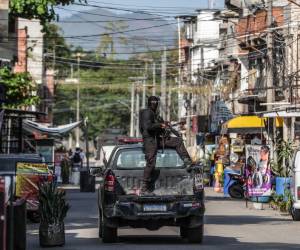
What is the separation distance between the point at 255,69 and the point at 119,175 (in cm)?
4111

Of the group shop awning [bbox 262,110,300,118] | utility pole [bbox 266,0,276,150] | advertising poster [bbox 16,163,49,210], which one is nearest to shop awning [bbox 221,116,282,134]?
utility pole [bbox 266,0,276,150]

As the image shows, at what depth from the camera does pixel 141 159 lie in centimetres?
2086

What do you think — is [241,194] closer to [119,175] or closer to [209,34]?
[119,175]

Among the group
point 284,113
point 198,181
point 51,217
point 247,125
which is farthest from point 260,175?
point 247,125

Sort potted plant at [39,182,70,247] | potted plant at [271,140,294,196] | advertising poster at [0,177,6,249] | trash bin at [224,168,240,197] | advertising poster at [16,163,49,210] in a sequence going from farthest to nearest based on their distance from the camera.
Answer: trash bin at [224,168,240,197], potted plant at [271,140,294,196], advertising poster at [16,163,49,210], potted plant at [39,182,70,247], advertising poster at [0,177,6,249]

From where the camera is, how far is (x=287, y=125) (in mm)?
49000

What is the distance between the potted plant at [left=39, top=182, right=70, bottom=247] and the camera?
19.4m

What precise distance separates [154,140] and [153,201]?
1356 millimetres

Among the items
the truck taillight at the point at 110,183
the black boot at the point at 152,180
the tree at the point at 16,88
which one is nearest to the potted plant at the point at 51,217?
the truck taillight at the point at 110,183

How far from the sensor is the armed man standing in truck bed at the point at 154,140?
20266 millimetres

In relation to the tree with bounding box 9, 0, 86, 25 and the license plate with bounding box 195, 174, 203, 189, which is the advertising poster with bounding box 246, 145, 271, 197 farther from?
the license plate with bounding box 195, 174, 203, 189

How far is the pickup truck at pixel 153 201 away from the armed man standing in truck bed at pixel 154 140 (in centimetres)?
21

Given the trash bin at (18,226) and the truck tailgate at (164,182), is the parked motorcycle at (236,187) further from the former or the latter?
the trash bin at (18,226)

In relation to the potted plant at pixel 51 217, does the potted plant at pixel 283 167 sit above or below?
above
